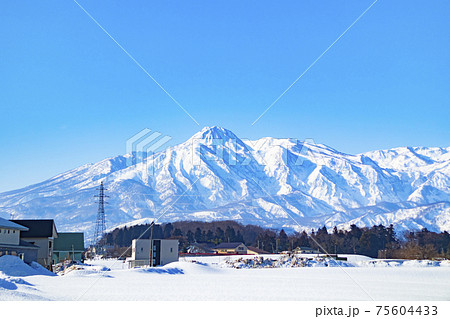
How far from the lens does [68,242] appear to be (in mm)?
65125

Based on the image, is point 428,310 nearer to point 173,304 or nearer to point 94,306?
point 173,304

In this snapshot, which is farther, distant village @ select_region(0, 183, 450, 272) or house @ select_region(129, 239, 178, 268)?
house @ select_region(129, 239, 178, 268)

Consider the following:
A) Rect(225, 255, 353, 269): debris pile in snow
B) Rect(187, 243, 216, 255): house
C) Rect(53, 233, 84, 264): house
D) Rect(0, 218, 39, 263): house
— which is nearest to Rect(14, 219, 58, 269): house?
Rect(0, 218, 39, 263): house

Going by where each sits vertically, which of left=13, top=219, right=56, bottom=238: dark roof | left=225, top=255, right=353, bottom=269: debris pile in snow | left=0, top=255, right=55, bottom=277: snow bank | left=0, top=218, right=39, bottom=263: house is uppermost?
left=13, top=219, right=56, bottom=238: dark roof

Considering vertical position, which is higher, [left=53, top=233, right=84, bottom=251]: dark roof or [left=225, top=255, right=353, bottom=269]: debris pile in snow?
[left=53, top=233, right=84, bottom=251]: dark roof

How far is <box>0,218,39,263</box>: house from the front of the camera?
4022cm

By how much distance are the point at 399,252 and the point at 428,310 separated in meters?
80.2

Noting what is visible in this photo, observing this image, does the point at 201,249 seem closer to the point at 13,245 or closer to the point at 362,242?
the point at 362,242

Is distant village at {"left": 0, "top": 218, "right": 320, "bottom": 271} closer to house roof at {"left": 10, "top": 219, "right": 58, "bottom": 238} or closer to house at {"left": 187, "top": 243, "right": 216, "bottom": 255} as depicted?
house roof at {"left": 10, "top": 219, "right": 58, "bottom": 238}

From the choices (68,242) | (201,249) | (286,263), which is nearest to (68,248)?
(68,242)

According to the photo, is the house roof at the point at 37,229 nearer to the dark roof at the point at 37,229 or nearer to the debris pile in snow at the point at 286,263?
the dark roof at the point at 37,229

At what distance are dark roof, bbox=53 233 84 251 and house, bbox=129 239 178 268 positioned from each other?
24.1 ft

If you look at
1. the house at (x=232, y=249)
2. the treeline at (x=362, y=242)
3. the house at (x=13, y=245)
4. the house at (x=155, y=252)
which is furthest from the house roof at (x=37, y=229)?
the house at (x=232, y=249)

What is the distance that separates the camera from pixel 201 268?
140 feet
